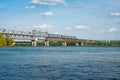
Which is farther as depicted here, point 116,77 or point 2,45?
point 2,45

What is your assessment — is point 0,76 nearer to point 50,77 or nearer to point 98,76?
point 50,77

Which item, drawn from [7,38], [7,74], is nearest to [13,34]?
[7,38]

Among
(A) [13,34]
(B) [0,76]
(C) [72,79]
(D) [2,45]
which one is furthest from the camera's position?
(A) [13,34]

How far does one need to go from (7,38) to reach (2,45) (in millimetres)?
8093

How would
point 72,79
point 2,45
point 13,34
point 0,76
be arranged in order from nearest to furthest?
point 72,79, point 0,76, point 2,45, point 13,34

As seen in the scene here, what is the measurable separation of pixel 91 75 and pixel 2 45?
144 meters

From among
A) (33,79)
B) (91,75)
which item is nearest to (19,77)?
(33,79)

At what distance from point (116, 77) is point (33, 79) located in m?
8.31

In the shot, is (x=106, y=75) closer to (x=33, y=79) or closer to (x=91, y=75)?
(x=91, y=75)

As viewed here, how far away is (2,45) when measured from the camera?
564ft

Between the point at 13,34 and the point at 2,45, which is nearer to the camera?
the point at 2,45

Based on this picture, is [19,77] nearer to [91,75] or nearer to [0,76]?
[0,76]

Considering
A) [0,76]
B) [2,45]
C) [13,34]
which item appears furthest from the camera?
[13,34]

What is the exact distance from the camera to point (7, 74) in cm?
3362
